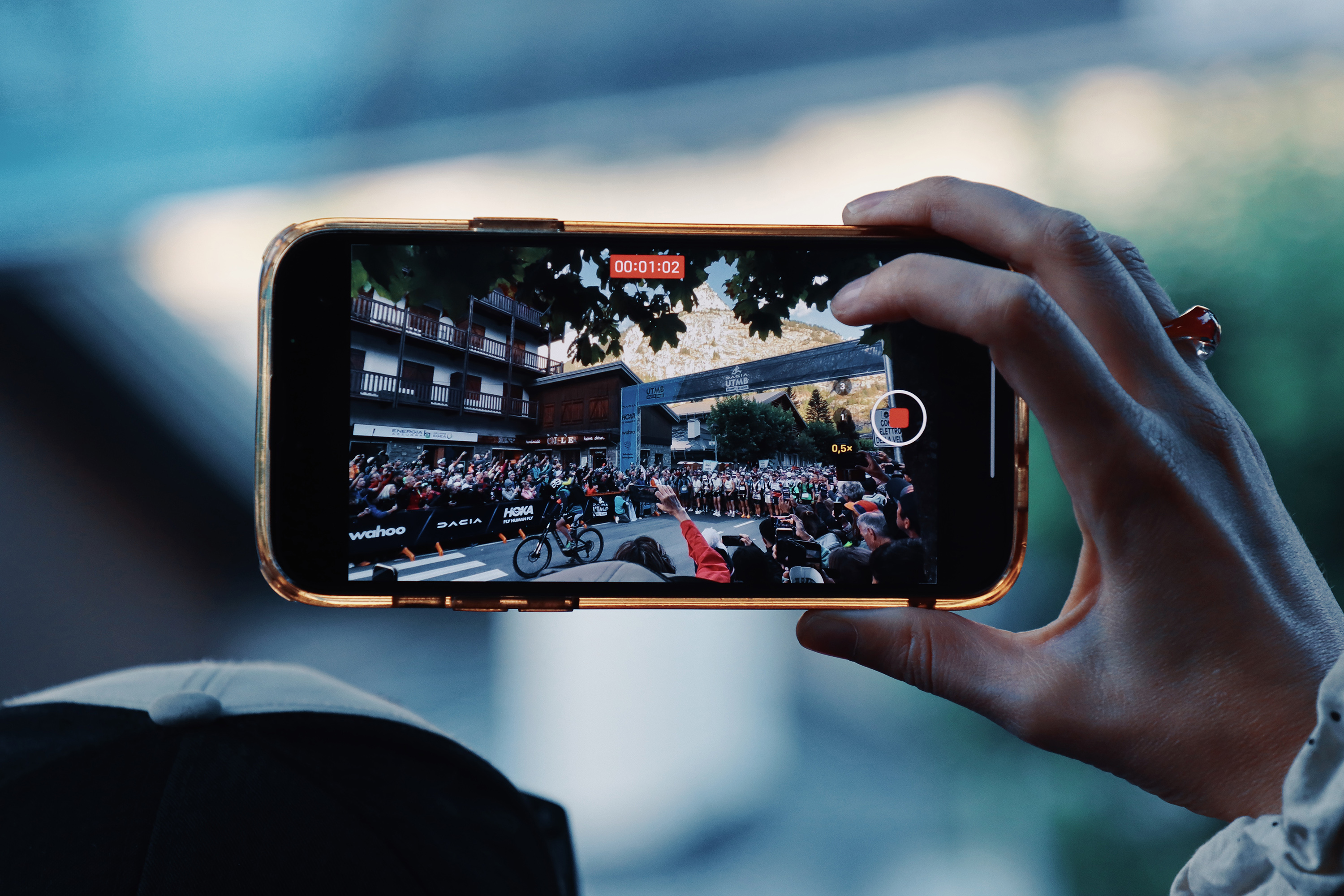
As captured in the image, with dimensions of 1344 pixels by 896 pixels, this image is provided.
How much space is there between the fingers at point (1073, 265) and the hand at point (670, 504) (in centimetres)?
45

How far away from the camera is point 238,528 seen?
1475 mm

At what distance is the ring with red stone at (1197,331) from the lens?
59 cm

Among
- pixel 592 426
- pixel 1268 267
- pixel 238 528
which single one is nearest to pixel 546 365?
pixel 592 426

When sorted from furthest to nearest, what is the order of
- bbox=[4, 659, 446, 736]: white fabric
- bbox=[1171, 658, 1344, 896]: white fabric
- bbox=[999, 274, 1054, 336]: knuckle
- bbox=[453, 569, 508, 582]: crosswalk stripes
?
bbox=[4, 659, 446, 736]: white fabric
bbox=[453, 569, 508, 582]: crosswalk stripes
bbox=[999, 274, 1054, 336]: knuckle
bbox=[1171, 658, 1344, 896]: white fabric

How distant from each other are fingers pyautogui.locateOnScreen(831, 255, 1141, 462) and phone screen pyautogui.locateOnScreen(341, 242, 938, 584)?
0.15m

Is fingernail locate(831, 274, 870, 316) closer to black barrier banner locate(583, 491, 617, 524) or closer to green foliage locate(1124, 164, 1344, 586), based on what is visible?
black barrier banner locate(583, 491, 617, 524)

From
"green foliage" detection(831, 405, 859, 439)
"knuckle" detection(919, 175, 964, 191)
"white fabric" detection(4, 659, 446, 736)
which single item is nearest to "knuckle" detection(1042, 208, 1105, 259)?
"knuckle" detection(919, 175, 964, 191)

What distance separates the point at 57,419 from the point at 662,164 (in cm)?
183

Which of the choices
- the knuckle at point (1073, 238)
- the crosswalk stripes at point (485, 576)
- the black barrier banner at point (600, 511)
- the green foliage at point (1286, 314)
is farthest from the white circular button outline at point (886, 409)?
the green foliage at point (1286, 314)

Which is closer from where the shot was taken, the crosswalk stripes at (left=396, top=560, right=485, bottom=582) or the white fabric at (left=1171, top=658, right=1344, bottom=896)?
the white fabric at (left=1171, top=658, right=1344, bottom=896)

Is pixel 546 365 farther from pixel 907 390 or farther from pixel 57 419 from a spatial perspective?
pixel 57 419

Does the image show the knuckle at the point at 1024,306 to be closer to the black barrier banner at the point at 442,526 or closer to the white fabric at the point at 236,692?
the black barrier banner at the point at 442,526

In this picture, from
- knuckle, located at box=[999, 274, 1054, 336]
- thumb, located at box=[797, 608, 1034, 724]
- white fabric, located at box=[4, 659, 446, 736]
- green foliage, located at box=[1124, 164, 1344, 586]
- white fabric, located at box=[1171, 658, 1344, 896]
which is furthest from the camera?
green foliage, located at box=[1124, 164, 1344, 586]

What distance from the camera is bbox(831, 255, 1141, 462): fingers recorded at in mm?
442
